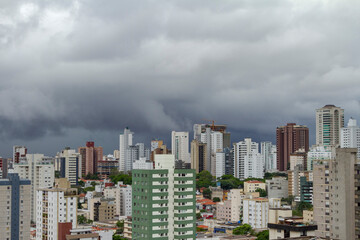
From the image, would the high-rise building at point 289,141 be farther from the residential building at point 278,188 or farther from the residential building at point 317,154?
the residential building at point 278,188

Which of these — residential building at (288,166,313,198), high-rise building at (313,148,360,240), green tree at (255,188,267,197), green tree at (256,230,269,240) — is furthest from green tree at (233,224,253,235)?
Answer: green tree at (255,188,267,197)

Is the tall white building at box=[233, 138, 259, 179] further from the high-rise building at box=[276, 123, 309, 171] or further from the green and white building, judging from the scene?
the green and white building

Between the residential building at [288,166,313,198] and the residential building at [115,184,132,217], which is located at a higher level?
the residential building at [288,166,313,198]

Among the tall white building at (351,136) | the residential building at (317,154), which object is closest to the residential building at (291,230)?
the residential building at (317,154)

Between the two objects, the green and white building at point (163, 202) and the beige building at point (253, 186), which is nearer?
the green and white building at point (163, 202)

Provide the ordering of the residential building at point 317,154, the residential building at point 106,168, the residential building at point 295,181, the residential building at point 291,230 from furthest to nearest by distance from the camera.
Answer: the residential building at point 106,168 < the residential building at point 317,154 < the residential building at point 295,181 < the residential building at point 291,230

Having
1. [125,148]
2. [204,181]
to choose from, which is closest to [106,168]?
[125,148]
